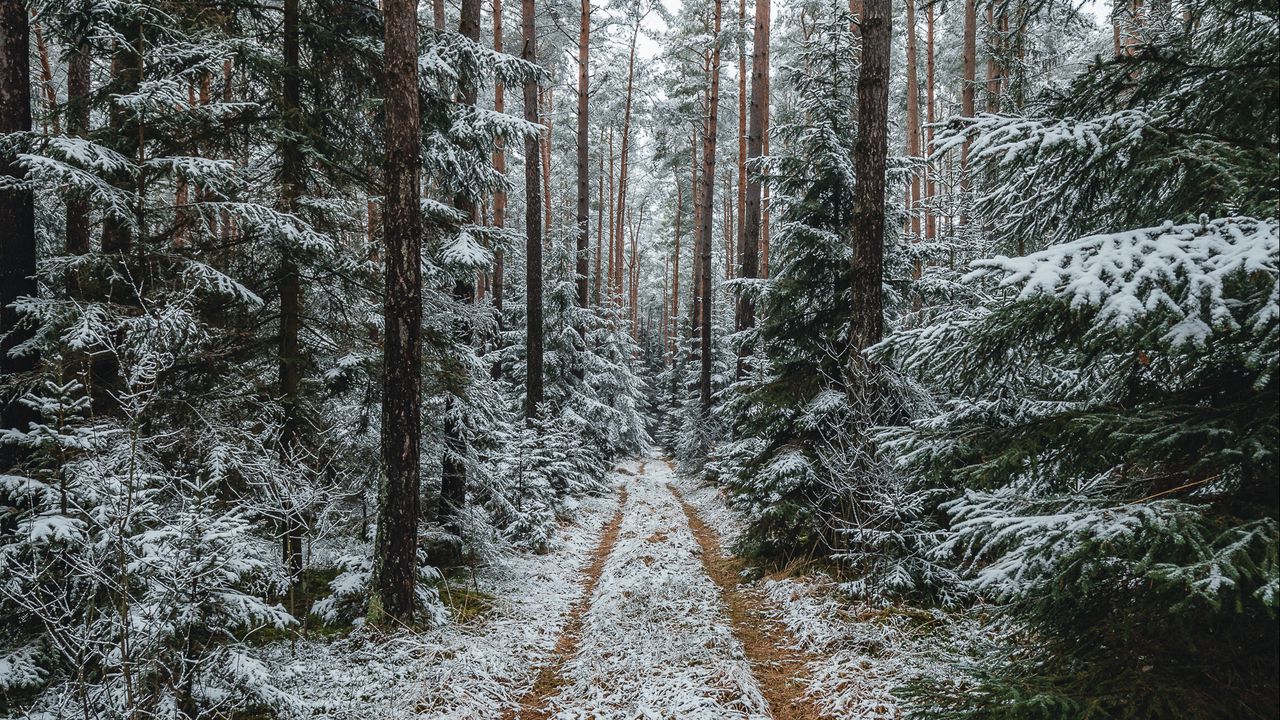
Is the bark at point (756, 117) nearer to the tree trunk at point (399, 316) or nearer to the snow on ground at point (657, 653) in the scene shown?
the snow on ground at point (657, 653)

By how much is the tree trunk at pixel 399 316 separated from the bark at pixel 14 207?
318 centimetres

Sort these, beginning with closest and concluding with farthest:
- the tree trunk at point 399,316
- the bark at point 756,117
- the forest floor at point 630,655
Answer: the forest floor at point 630,655 → the tree trunk at point 399,316 → the bark at point 756,117

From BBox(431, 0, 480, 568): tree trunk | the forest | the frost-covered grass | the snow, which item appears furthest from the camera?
BBox(431, 0, 480, 568): tree trunk

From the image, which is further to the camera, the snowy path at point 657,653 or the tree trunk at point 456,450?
the tree trunk at point 456,450

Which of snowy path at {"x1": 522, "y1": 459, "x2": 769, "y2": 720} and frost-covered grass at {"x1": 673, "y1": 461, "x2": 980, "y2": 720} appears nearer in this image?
frost-covered grass at {"x1": 673, "y1": 461, "x2": 980, "y2": 720}

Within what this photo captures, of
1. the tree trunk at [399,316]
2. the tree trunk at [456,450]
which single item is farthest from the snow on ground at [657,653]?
the tree trunk at [456,450]

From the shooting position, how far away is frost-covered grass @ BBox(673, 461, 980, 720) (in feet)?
14.2

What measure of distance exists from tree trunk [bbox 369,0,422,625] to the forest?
0.13 feet

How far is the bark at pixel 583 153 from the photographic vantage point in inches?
562

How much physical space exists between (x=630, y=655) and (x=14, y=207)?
7.50 m

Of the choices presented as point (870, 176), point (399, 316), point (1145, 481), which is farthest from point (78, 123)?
point (1145, 481)

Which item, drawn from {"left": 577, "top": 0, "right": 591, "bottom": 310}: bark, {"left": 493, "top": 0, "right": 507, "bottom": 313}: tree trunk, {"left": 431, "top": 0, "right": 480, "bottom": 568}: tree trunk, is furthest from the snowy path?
{"left": 577, "top": 0, "right": 591, "bottom": 310}: bark

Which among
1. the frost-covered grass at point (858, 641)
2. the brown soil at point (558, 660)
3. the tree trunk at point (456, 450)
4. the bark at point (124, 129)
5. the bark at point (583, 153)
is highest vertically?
the bark at point (583, 153)

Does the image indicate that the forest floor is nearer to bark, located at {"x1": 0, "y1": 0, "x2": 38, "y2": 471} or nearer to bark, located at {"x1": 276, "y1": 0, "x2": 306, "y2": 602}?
bark, located at {"x1": 276, "y1": 0, "x2": 306, "y2": 602}
